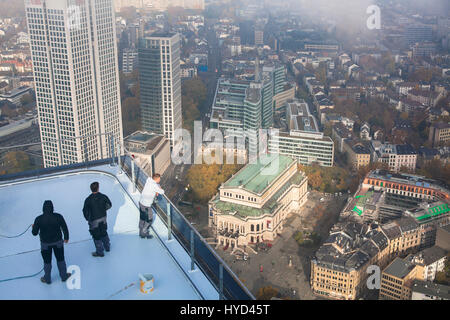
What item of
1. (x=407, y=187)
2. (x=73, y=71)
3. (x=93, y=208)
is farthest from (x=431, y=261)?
(x=73, y=71)

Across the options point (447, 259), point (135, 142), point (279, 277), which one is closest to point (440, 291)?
point (447, 259)

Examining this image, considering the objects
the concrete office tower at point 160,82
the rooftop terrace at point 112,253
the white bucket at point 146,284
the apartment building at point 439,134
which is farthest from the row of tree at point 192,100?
the white bucket at point 146,284

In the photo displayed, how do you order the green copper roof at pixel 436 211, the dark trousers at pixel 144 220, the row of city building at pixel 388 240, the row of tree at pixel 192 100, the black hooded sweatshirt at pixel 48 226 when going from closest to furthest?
the black hooded sweatshirt at pixel 48 226 → the dark trousers at pixel 144 220 → the row of city building at pixel 388 240 → the green copper roof at pixel 436 211 → the row of tree at pixel 192 100

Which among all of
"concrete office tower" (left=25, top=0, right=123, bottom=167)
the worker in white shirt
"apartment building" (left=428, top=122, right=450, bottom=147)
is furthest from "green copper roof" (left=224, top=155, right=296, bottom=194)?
the worker in white shirt

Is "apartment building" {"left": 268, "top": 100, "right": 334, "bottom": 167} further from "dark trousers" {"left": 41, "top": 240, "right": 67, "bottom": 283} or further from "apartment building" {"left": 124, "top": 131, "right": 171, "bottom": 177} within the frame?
"dark trousers" {"left": 41, "top": 240, "right": 67, "bottom": 283}

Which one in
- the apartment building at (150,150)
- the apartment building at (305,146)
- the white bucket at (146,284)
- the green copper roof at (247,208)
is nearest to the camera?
the white bucket at (146,284)

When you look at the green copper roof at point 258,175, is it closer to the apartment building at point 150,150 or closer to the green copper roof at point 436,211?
the apartment building at point 150,150

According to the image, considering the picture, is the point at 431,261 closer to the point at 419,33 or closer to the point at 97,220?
the point at 97,220
